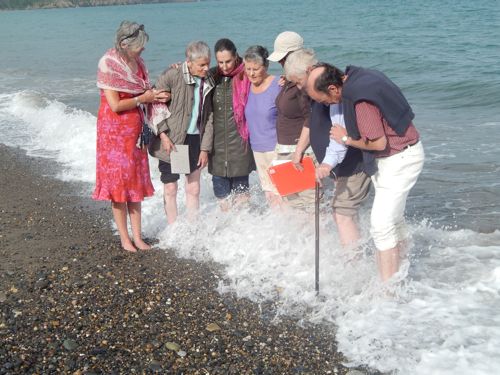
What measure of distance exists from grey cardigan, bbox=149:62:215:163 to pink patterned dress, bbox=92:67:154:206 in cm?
21

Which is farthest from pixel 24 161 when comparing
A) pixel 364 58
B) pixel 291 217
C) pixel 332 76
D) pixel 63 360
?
pixel 364 58

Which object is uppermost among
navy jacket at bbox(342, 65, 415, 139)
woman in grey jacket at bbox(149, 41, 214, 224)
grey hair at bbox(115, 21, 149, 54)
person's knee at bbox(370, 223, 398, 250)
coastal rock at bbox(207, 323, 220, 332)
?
grey hair at bbox(115, 21, 149, 54)

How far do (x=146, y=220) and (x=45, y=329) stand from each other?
95.0 inches

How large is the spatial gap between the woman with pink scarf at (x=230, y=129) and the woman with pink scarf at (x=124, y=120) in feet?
1.68

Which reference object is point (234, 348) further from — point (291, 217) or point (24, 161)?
point (24, 161)

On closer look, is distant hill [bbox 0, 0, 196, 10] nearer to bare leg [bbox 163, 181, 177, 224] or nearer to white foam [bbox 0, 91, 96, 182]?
white foam [bbox 0, 91, 96, 182]

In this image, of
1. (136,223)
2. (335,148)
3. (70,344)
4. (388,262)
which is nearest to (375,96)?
(335,148)

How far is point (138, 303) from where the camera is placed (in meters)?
4.59

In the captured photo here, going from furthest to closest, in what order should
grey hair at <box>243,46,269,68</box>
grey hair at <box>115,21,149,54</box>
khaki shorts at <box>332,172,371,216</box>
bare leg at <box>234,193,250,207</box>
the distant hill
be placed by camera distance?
→ the distant hill → bare leg at <box>234,193,250,207</box> → grey hair at <box>243,46,269,68</box> → grey hair at <box>115,21,149,54</box> → khaki shorts at <box>332,172,371,216</box>

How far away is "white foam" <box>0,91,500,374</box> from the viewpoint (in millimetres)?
3990

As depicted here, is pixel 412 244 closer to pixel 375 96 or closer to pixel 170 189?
pixel 375 96

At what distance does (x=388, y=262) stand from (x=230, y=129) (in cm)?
187

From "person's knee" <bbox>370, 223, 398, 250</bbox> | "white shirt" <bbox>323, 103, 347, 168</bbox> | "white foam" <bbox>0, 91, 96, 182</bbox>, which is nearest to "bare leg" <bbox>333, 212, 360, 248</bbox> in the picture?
"person's knee" <bbox>370, 223, 398, 250</bbox>

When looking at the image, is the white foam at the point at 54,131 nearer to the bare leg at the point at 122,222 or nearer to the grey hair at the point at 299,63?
the bare leg at the point at 122,222
